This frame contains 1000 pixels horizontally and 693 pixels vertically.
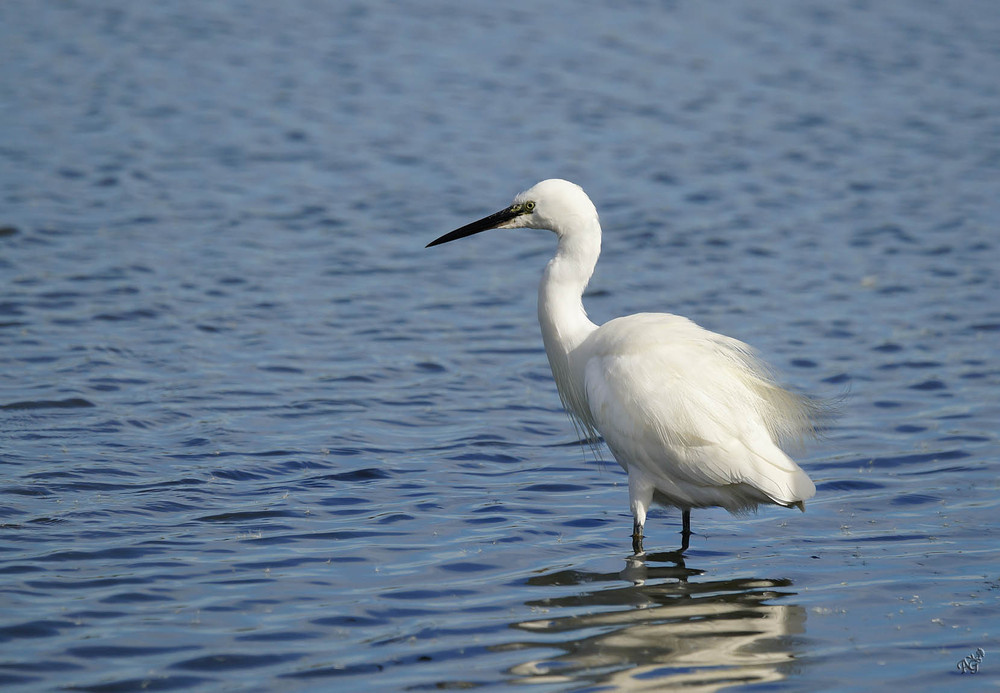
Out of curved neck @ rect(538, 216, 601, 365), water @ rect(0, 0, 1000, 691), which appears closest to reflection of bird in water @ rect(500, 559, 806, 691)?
water @ rect(0, 0, 1000, 691)

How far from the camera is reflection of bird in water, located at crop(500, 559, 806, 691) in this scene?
4855 mm

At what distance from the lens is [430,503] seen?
6.71 meters

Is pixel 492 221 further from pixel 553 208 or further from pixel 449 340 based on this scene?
pixel 449 340

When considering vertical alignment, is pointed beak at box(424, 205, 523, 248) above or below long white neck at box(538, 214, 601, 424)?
above

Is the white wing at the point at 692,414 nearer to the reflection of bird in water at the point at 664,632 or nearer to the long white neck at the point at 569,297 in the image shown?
the long white neck at the point at 569,297

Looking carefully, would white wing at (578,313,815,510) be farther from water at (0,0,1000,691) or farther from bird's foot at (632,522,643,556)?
water at (0,0,1000,691)

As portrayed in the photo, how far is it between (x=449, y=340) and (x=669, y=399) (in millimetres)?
3839

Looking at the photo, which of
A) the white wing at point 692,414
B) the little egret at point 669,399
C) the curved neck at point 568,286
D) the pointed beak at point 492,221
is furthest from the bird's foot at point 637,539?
the pointed beak at point 492,221

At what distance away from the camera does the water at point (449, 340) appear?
524cm

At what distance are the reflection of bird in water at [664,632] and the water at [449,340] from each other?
22 mm

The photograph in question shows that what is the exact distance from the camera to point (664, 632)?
527 cm

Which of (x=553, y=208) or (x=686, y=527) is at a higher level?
(x=553, y=208)

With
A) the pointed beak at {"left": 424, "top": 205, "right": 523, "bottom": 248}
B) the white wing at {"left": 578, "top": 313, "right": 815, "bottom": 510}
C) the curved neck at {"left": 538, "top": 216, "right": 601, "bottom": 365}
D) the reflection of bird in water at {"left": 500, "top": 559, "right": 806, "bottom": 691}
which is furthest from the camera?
the pointed beak at {"left": 424, "top": 205, "right": 523, "bottom": 248}

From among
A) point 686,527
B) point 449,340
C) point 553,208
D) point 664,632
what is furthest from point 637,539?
point 449,340
